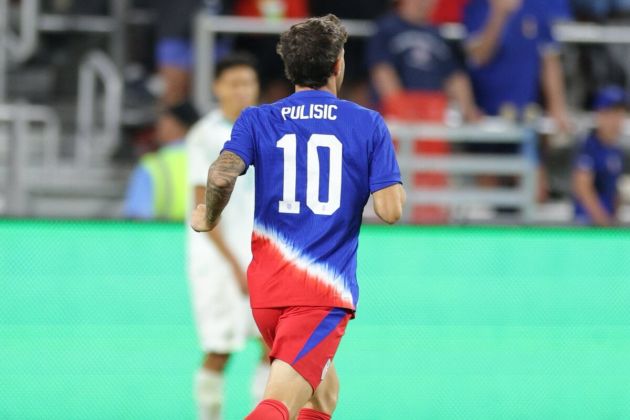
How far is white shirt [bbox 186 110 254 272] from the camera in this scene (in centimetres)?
600

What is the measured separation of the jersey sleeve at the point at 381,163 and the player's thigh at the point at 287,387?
2.05 ft

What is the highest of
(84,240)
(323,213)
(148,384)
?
(323,213)

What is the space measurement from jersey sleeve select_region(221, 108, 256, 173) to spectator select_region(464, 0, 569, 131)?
599 centimetres

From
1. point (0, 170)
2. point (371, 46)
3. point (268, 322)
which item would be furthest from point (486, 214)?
point (268, 322)

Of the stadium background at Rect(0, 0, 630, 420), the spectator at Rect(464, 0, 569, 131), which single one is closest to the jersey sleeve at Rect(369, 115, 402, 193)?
the stadium background at Rect(0, 0, 630, 420)

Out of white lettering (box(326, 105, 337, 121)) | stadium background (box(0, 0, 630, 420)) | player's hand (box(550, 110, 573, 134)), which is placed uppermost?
white lettering (box(326, 105, 337, 121))

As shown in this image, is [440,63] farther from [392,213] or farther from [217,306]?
[392,213]

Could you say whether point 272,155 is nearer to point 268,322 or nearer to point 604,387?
point 268,322

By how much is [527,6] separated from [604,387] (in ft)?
14.1

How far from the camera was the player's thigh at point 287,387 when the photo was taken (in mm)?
4133

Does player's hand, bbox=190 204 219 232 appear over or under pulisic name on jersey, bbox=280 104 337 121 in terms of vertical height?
under

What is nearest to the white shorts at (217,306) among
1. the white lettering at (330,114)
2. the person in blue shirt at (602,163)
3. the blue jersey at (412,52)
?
the white lettering at (330,114)

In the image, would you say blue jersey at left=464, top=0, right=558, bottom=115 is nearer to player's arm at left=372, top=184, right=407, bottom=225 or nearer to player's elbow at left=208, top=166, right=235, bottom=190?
player's arm at left=372, top=184, right=407, bottom=225

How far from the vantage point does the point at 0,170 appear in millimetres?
10508
